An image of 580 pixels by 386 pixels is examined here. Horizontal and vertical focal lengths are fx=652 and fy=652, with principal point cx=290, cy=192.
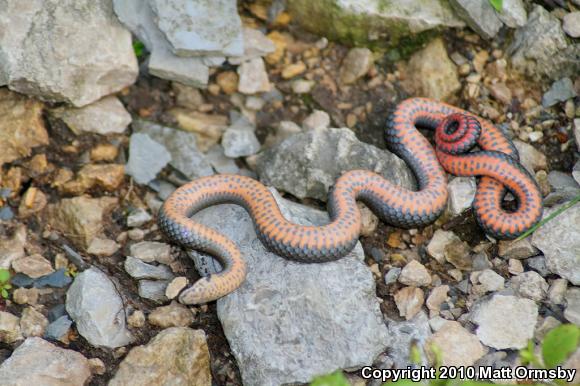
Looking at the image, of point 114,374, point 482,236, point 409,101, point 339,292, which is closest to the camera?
point 114,374

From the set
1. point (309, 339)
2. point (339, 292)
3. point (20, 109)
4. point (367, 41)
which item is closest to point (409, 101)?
point (367, 41)

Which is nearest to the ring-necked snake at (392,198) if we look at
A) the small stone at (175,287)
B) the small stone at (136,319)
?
the small stone at (175,287)

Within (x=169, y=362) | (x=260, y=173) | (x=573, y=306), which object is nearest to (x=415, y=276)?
(x=573, y=306)

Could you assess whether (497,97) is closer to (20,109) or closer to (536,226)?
(536,226)

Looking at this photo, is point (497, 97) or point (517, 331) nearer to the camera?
point (517, 331)

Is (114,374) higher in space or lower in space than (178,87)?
lower

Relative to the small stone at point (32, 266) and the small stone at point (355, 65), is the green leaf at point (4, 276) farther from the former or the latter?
the small stone at point (355, 65)
